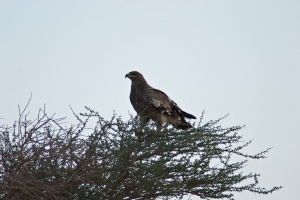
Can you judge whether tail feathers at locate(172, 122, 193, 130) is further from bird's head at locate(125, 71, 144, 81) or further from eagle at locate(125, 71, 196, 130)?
bird's head at locate(125, 71, 144, 81)

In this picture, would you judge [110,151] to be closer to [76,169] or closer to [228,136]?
[76,169]

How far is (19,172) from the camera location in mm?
8000

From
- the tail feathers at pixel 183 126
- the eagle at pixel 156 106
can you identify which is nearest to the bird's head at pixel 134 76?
the eagle at pixel 156 106

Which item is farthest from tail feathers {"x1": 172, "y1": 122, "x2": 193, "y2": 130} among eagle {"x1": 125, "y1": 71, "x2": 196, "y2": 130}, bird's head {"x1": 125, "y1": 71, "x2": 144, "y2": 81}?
bird's head {"x1": 125, "y1": 71, "x2": 144, "y2": 81}

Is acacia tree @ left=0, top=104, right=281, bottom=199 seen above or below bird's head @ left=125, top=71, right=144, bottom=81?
below

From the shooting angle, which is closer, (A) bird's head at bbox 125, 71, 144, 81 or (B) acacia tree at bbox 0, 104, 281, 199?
(B) acacia tree at bbox 0, 104, 281, 199

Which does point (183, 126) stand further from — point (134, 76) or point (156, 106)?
point (134, 76)

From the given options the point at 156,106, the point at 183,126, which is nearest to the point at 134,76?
the point at 156,106

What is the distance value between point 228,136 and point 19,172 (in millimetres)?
4105

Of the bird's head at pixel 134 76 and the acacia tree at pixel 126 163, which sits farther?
the bird's head at pixel 134 76

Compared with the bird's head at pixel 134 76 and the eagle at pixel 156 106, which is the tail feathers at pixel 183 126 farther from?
the bird's head at pixel 134 76

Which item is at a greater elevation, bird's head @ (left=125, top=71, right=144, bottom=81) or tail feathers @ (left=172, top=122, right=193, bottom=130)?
bird's head @ (left=125, top=71, right=144, bottom=81)

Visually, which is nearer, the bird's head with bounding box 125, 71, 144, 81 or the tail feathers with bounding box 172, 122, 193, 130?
the tail feathers with bounding box 172, 122, 193, 130

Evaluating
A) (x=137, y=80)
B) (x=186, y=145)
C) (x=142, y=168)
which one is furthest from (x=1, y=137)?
(x=137, y=80)
